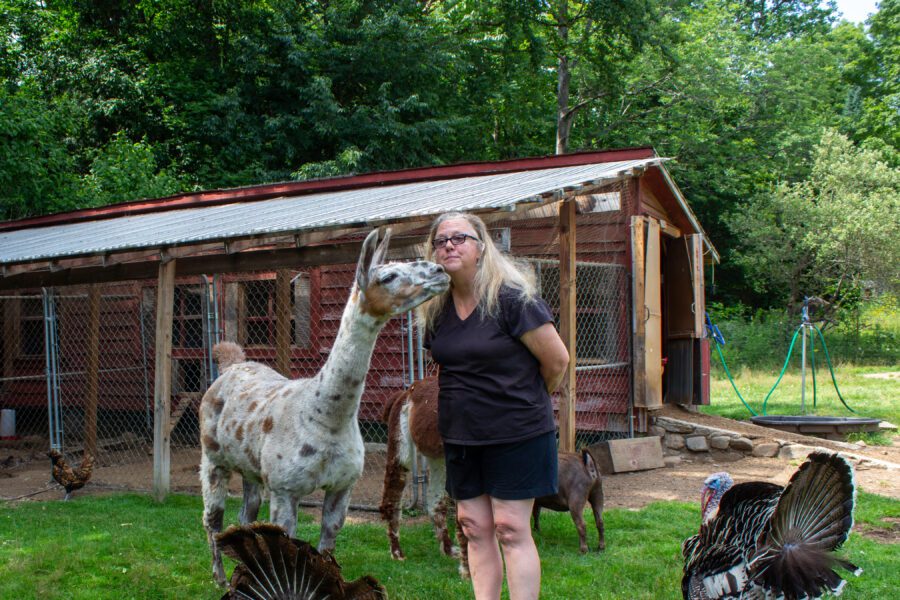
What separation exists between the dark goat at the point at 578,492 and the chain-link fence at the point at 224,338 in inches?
69.0

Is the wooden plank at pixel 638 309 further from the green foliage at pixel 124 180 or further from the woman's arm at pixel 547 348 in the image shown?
the green foliage at pixel 124 180

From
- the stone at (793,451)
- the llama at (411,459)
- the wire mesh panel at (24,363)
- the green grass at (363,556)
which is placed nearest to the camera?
the green grass at (363,556)

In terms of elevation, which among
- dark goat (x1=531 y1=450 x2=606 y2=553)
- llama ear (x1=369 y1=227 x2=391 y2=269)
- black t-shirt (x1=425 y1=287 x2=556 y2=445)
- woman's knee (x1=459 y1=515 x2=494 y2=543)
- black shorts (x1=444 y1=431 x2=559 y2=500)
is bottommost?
dark goat (x1=531 y1=450 x2=606 y2=553)

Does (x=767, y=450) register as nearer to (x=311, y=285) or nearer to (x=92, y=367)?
(x=311, y=285)

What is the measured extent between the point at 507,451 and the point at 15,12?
62.8ft

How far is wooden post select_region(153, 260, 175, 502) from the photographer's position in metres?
7.55

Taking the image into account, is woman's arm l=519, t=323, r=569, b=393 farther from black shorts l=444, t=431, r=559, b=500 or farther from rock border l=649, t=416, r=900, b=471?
rock border l=649, t=416, r=900, b=471

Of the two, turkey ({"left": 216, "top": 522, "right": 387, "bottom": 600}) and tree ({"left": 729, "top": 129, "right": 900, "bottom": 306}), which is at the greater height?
tree ({"left": 729, "top": 129, "right": 900, "bottom": 306})

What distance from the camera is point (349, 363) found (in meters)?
4.02

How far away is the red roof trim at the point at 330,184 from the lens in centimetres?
1017

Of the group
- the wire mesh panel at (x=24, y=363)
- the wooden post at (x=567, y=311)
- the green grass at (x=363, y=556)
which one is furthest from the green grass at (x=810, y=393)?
the wire mesh panel at (x=24, y=363)

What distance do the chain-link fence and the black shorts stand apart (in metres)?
3.37

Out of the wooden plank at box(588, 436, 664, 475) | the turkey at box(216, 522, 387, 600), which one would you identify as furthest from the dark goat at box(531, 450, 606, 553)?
the wooden plank at box(588, 436, 664, 475)

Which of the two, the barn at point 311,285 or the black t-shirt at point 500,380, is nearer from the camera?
the black t-shirt at point 500,380
